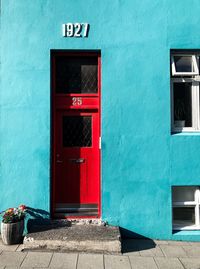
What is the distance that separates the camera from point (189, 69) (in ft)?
20.7

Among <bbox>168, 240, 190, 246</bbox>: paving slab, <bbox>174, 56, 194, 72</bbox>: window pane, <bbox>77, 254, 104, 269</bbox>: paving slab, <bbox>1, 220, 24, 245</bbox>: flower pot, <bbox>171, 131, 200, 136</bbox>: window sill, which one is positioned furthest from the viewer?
<bbox>174, 56, 194, 72</bbox>: window pane

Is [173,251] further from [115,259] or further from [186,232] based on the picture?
[115,259]

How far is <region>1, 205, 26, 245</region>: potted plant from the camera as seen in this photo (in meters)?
5.43

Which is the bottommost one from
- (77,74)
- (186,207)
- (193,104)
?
(186,207)

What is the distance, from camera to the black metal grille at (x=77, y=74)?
6.42m

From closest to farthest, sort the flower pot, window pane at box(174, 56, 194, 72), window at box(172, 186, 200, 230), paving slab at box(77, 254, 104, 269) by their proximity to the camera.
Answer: paving slab at box(77, 254, 104, 269), the flower pot, window at box(172, 186, 200, 230), window pane at box(174, 56, 194, 72)

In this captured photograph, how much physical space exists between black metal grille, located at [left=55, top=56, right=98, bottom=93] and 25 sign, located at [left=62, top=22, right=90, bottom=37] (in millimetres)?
549

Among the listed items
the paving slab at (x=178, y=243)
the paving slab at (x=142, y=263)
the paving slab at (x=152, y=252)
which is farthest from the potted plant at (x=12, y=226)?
the paving slab at (x=178, y=243)

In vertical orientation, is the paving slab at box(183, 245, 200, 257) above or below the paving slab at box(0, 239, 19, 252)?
below

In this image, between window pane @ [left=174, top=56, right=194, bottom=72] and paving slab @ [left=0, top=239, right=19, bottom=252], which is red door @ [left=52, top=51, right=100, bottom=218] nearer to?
paving slab @ [left=0, top=239, right=19, bottom=252]

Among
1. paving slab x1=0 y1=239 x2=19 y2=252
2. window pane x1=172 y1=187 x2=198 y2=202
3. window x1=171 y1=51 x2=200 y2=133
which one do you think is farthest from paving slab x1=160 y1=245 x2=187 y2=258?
paving slab x1=0 y1=239 x2=19 y2=252

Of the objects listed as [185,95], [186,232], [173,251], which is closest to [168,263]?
[173,251]

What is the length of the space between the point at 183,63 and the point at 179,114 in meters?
1.17

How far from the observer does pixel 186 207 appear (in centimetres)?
630
